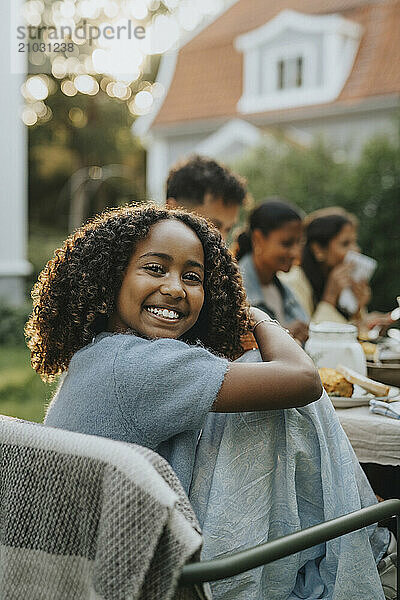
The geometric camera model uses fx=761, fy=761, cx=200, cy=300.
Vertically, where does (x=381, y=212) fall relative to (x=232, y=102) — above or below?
below

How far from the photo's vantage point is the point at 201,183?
297 centimetres

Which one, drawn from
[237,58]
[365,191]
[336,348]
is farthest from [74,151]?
[336,348]

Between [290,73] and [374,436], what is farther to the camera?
[290,73]

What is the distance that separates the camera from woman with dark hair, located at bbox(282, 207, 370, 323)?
3926 mm

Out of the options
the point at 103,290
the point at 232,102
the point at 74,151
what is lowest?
the point at 103,290

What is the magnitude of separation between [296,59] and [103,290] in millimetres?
10973

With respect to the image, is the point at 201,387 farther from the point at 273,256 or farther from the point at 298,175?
the point at 298,175

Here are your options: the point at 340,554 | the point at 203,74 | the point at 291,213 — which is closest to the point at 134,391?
the point at 340,554

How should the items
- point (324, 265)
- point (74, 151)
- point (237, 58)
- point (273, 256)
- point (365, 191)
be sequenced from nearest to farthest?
point (273, 256) < point (324, 265) < point (365, 191) < point (237, 58) < point (74, 151)

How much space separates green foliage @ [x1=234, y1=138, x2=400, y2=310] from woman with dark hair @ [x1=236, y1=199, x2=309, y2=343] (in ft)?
13.5

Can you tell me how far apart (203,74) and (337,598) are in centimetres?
1194

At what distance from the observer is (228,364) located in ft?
4.20

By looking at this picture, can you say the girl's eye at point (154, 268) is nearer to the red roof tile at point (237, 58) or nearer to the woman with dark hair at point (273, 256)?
the woman with dark hair at point (273, 256)

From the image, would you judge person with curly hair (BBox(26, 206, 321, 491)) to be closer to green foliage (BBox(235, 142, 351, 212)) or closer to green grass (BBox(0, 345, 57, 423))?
green grass (BBox(0, 345, 57, 423))
